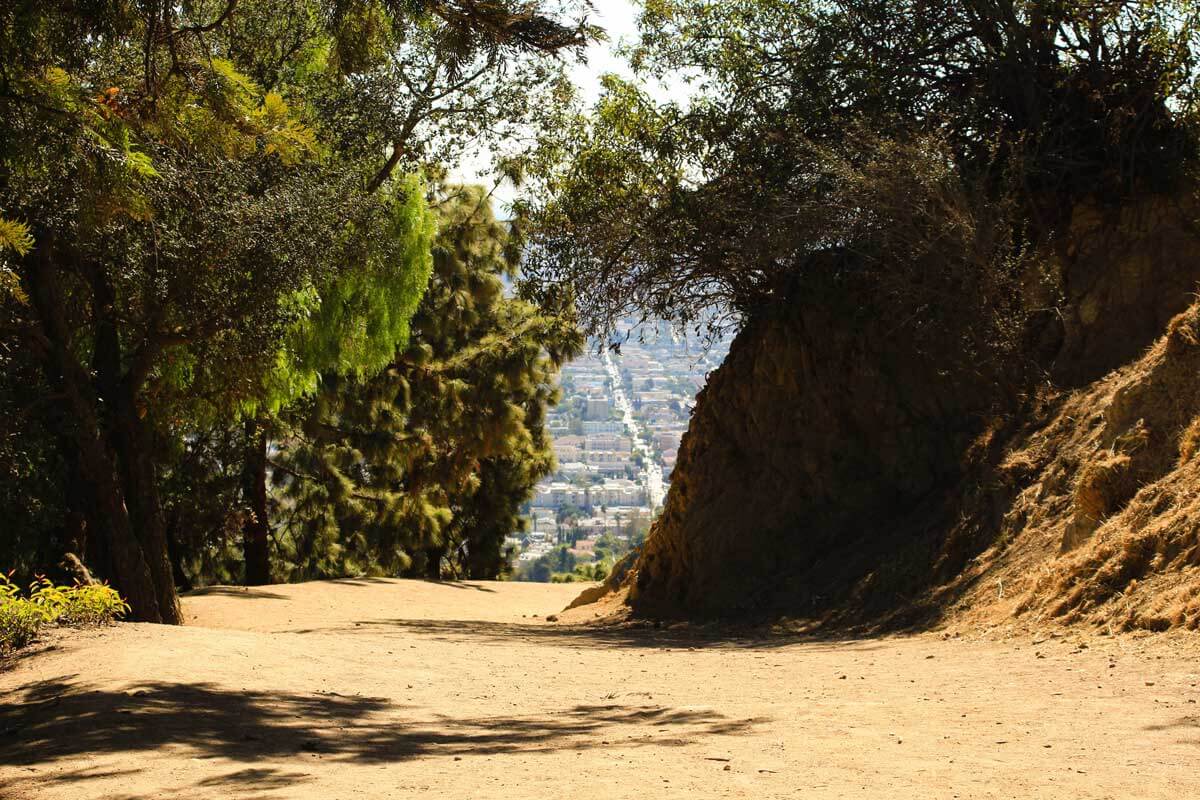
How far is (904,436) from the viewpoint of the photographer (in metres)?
16.5

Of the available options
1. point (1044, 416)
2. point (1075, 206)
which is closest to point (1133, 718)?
point (1044, 416)

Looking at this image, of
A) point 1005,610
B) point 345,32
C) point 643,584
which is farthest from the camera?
point 643,584

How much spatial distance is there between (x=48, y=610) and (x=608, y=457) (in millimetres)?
112560

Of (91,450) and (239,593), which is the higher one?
(91,450)

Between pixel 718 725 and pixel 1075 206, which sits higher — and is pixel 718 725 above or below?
below

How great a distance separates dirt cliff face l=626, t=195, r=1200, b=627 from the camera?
36.5 feet

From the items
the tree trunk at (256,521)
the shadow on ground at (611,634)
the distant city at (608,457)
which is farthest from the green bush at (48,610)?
the distant city at (608,457)

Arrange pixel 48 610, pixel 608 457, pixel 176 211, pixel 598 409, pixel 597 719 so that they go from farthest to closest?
pixel 598 409, pixel 608 457, pixel 176 211, pixel 48 610, pixel 597 719

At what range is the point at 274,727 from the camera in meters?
6.94

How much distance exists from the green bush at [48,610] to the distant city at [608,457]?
46481 millimetres

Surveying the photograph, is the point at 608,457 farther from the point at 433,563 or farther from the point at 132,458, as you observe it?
the point at 132,458

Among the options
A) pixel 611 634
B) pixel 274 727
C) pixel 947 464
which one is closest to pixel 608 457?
pixel 947 464

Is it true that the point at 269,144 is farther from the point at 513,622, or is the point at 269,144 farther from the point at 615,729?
the point at 513,622

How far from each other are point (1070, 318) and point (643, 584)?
7496 millimetres
